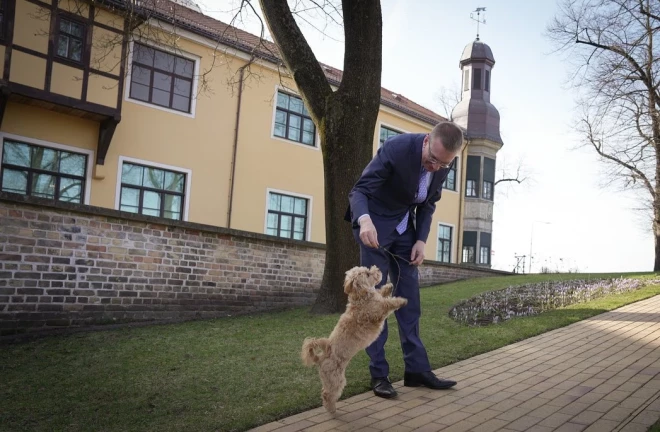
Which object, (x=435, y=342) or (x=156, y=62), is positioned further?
(x=156, y=62)

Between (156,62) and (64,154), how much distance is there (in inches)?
159

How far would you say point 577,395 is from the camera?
455 centimetres

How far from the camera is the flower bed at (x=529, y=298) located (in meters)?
9.52

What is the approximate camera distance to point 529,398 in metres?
4.49

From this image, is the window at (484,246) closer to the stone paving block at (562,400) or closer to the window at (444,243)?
the window at (444,243)

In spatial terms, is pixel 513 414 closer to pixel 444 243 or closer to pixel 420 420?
pixel 420 420

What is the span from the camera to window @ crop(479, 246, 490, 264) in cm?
2839

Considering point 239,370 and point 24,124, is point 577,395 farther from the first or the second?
point 24,124

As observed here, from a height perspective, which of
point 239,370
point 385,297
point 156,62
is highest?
point 156,62

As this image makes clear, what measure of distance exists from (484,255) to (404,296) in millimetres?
24949

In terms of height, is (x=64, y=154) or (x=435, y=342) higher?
(x=64, y=154)

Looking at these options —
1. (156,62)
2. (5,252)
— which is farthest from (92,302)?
(156,62)

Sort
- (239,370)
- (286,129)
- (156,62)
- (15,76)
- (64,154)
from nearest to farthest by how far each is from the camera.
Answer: (239,370), (15,76), (64,154), (156,62), (286,129)

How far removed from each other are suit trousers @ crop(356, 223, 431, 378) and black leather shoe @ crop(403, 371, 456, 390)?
0.15ft
